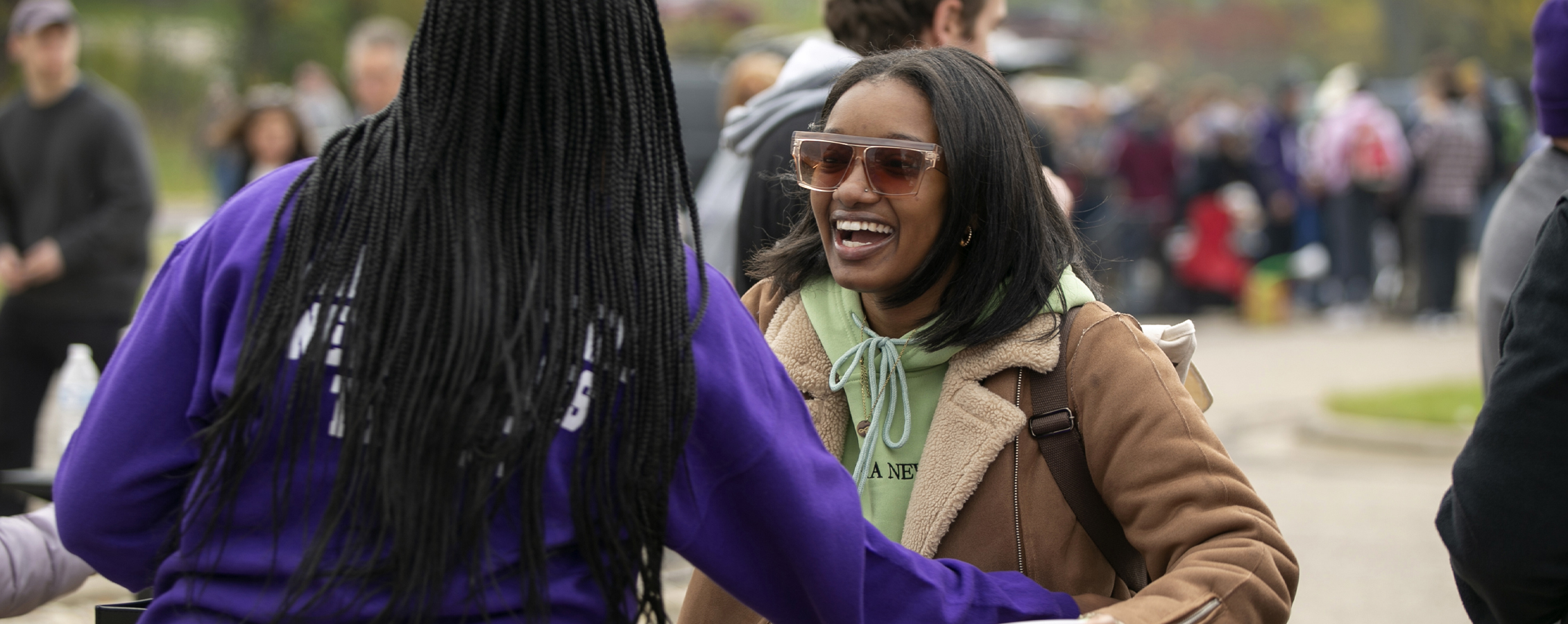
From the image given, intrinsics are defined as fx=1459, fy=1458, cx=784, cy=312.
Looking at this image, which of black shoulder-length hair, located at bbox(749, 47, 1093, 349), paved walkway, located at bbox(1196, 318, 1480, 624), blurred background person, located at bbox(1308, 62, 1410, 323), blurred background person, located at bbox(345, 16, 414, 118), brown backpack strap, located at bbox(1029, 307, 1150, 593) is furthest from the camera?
blurred background person, located at bbox(1308, 62, 1410, 323)

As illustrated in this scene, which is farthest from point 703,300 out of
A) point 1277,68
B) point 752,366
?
point 1277,68

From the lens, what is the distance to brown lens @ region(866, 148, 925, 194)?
2.35 m

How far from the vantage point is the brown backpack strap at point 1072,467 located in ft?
7.31

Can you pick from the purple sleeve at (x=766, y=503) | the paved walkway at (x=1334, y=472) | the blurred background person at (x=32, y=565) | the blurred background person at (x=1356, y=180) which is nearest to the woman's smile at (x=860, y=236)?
the purple sleeve at (x=766, y=503)

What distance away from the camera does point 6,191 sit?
6.17 meters

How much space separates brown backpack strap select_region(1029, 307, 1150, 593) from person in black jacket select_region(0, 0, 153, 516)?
15.8 feet

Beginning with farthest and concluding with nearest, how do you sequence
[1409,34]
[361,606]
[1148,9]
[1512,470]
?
[1148,9]
[1409,34]
[1512,470]
[361,606]

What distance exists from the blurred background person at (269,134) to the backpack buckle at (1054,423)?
5.55m

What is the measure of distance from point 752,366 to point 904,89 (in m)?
0.77

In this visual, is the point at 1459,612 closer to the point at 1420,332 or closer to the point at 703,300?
the point at 703,300

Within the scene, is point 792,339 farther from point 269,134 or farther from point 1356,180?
point 1356,180

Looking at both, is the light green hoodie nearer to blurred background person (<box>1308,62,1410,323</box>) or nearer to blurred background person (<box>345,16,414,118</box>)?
blurred background person (<box>345,16,414,118</box>)

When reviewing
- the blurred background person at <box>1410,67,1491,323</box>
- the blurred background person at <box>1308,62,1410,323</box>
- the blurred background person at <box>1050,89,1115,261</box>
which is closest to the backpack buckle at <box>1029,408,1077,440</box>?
the blurred background person at <box>1050,89,1115,261</box>

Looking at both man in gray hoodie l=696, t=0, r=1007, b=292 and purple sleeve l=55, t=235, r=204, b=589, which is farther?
man in gray hoodie l=696, t=0, r=1007, b=292
